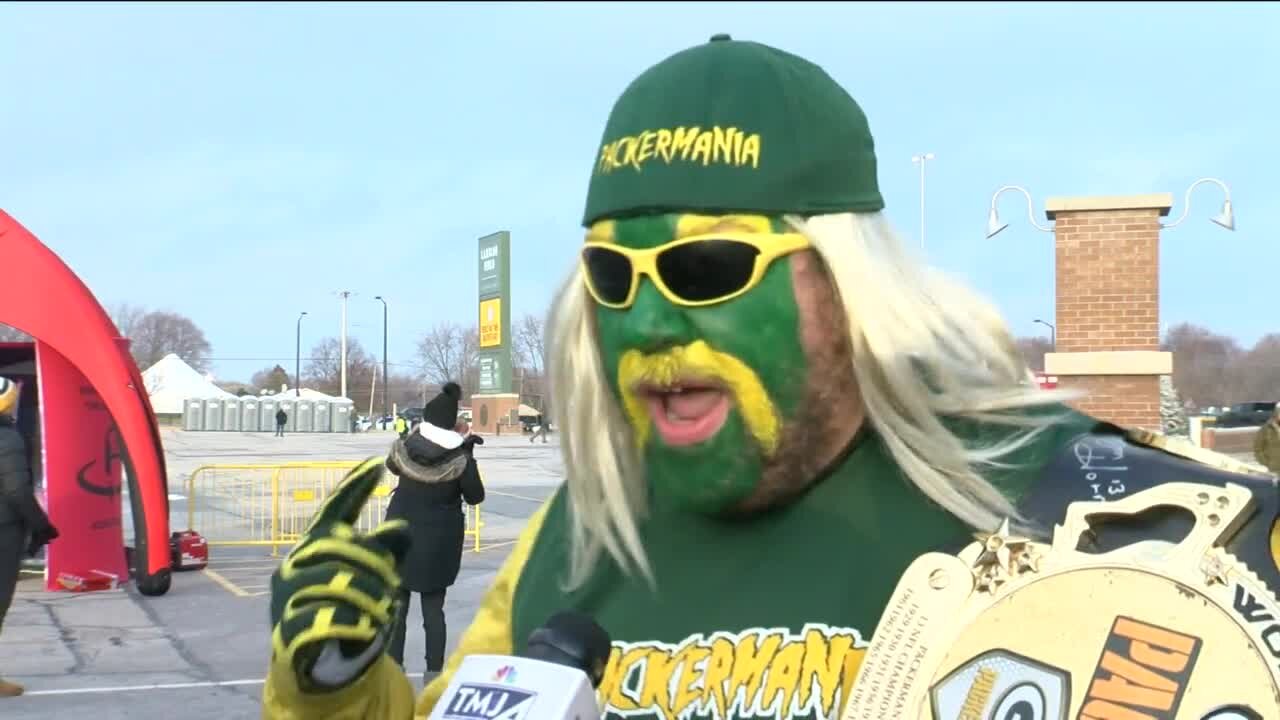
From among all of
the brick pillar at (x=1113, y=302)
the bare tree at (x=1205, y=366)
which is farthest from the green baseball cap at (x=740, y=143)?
the bare tree at (x=1205, y=366)

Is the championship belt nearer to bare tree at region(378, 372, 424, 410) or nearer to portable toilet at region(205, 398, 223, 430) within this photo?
portable toilet at region(205, 398, 223, 430)

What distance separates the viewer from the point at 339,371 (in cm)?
8231

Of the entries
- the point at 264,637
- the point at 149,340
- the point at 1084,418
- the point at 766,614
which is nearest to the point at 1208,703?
the point at 1084,418

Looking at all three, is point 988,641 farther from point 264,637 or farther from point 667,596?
point 264,637

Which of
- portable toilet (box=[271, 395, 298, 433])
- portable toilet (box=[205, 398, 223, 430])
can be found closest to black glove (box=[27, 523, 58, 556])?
portable toilet (box=[271, 395, 298, 433])

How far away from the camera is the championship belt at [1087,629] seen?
1373mm

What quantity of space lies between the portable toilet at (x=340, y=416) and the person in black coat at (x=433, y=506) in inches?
1859

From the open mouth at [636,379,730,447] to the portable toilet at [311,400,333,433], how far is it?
52.7 metres

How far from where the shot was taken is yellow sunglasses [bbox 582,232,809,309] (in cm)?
168

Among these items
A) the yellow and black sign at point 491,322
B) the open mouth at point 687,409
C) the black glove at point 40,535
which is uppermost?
the yellow and black sign at point 491,322

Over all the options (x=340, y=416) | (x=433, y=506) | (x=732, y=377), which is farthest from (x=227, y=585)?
(x=340, y=416)

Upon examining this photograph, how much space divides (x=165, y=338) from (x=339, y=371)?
37.2 ft

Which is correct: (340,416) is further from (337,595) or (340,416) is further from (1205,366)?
(337,595)

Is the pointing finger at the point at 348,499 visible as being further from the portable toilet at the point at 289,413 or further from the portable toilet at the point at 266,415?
the portable toilet at the point at 266,415
